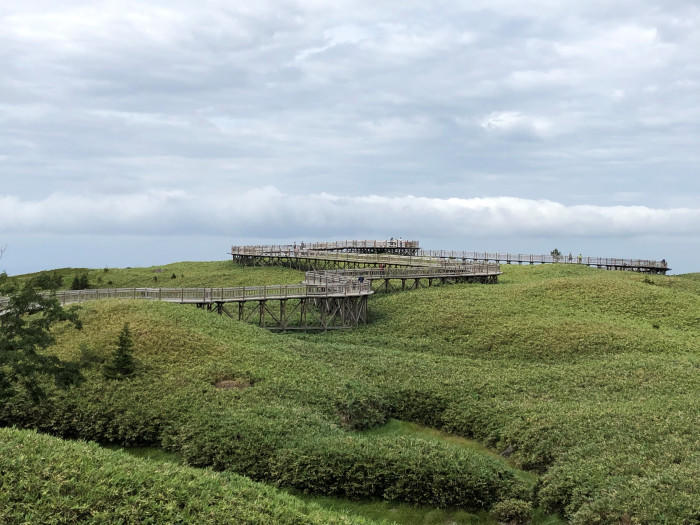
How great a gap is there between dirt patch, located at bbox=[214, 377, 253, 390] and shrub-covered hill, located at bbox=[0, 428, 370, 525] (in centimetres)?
1273

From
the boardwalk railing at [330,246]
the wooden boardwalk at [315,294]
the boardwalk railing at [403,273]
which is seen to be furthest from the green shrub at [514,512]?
the boardwalk railing at [330,246]

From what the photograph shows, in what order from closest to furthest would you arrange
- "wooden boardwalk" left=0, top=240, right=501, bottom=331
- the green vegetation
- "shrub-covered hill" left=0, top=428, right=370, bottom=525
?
1. "shrub-covered hill" left=0, top=428, right=370, bottom=525
2. "wooden boardwalk" left=0, top=240, right=501, bottom=331
3. the green vegetation

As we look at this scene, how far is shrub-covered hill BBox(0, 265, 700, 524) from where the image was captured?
26.7m

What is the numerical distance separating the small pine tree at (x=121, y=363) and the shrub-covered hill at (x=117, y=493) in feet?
42.0

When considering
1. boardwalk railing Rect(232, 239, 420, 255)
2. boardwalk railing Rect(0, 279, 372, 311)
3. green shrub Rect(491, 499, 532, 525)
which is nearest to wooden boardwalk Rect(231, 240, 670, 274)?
boardwalk railing Rect(232, 239, 420, 255)

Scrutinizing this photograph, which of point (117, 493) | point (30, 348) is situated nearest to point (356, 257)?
point (30, 348)

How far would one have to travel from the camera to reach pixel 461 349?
5047cm

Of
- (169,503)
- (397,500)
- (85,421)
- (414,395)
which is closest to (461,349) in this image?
(414,395)

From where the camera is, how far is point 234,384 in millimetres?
36719

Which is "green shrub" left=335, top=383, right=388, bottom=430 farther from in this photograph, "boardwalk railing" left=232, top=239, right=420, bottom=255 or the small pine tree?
"boardwalk railing" left=232, top=239, right=420, bottom=255

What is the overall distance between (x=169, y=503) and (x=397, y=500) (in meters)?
10.5

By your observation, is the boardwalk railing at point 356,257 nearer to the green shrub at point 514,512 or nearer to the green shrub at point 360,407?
the green shrub at point 360,407

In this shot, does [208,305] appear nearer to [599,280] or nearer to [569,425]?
[569,425]

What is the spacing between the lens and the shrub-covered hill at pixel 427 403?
2673cm
